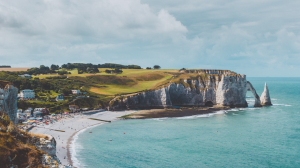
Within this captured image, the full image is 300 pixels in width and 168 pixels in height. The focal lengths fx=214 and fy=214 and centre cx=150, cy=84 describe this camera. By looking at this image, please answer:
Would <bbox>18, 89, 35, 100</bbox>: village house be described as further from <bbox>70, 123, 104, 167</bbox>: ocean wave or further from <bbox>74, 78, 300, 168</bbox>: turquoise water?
<bbox>70, 123, 104, 167</bbox>: ocean wave

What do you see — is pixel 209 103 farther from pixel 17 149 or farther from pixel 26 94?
pixel 17 149

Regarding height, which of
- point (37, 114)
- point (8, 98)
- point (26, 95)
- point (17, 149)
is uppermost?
point (8, 98)

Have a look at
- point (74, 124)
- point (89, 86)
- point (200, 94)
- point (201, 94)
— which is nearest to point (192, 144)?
point (74, 124)

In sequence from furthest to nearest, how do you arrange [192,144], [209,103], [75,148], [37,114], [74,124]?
[209,103], [37,114], [74,124], [192,144], [75,148]

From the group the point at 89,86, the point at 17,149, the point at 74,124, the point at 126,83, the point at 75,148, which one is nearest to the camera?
the point at 17,149

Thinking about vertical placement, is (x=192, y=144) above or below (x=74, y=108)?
below

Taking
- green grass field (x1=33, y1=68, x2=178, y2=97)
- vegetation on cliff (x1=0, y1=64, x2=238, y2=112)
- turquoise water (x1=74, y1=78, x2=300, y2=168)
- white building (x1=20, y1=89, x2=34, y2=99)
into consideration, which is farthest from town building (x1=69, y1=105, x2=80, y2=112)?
turquoise water (x1=74, y1=78, x2=300, y2=168)

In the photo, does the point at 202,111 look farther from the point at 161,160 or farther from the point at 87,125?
the point at 161,160

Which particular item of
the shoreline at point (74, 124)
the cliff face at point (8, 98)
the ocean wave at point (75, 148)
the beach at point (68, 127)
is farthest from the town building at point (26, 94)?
the cliff face at point (8, 98)

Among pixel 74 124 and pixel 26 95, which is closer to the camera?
pixel 74 124
